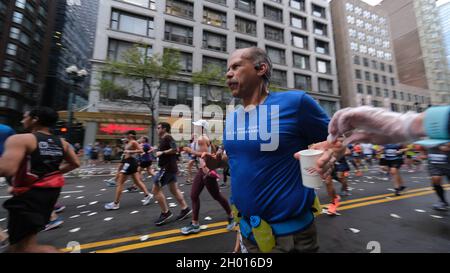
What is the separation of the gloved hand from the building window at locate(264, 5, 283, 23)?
109ft

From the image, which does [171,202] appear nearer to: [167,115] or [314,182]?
[314,182]

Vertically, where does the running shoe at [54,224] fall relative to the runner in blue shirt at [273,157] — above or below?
below

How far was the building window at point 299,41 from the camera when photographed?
30.3 m

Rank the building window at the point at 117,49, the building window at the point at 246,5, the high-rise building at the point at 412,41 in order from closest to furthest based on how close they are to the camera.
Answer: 1. the high-rise building at the point at 412,41
2. the building window at the point at 117,49
3. the building window at the point at 246,5

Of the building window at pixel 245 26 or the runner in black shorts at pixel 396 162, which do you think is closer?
the runner in black shorts at pixel 396 162

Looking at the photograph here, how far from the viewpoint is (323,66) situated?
32125 mm

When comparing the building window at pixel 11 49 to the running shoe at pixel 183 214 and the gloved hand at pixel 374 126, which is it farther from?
the gloved hand at pixel 374 126

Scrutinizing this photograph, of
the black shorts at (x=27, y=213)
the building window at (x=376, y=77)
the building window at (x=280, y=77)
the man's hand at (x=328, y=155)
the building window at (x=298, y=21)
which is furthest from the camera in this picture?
the building window at (x=376, y=77)

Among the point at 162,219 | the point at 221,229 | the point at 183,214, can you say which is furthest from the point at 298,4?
the point at 162,219

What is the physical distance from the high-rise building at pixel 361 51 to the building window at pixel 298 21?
11.0m

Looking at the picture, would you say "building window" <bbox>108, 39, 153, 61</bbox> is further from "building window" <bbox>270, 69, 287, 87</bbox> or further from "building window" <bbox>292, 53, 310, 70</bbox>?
"building window" <bbox>292, 53, 310, 70</bbox>

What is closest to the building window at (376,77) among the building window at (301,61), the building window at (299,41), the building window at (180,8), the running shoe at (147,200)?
the building window at (301,61)
